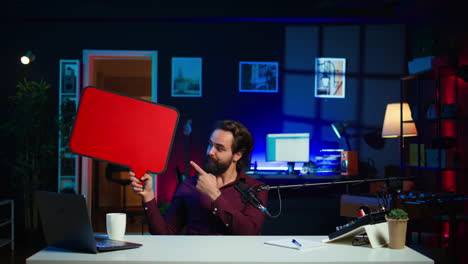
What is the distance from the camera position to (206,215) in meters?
2.54

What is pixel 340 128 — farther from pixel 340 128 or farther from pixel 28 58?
pixel 28 58

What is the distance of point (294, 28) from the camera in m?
6.60

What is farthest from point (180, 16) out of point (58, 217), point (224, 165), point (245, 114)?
point (58, 217)

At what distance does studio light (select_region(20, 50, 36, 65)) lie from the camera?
6.18 metres

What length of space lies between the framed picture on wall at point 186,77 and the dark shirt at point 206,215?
3.84 meters

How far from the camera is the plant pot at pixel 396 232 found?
1879mm

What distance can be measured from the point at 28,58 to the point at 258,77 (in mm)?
3058

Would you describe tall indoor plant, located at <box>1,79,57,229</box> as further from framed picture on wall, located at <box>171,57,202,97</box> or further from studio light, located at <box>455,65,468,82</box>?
studio light, located at <box>455,65,468,82</box>

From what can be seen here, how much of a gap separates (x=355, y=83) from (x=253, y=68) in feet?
4.73

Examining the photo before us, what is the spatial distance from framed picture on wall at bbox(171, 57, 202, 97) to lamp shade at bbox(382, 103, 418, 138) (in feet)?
8.12

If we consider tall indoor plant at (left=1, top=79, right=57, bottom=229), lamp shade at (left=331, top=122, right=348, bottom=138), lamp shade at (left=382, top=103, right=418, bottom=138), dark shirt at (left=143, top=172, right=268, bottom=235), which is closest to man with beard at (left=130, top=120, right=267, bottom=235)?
dark shirt at (left=143, top=172, right=268, bottom=235)

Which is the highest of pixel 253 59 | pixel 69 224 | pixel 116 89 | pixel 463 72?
pixel 253 59

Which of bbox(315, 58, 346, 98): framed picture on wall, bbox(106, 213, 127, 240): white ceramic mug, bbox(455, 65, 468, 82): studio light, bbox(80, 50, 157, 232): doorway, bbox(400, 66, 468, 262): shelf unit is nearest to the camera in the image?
bbox(106, 213, 127, 240): white ceramic mug

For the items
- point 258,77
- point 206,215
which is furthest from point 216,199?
point 258,77
